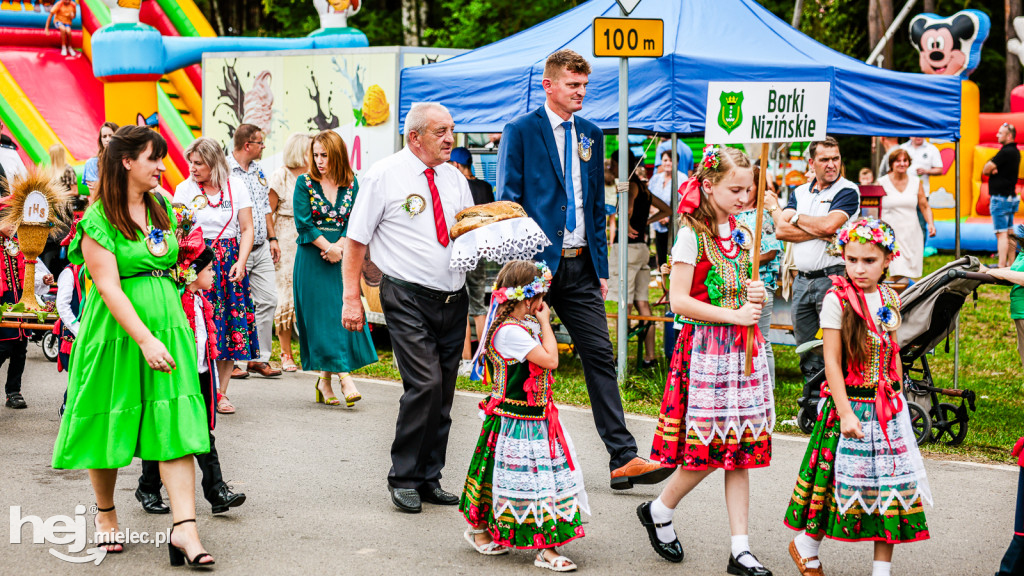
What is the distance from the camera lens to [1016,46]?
22.5 m

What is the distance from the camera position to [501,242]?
5234 millimetres

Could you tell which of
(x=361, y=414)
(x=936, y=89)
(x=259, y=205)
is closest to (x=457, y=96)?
(x=259, y=205)

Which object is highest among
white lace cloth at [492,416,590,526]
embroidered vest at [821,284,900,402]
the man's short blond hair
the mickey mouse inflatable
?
the mickey mouse inflatable

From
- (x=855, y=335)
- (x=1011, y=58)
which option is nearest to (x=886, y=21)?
(x=1011, y=58)

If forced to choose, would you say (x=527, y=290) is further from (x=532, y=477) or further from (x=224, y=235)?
(x=224, y=235)

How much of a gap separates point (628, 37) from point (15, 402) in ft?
16.6

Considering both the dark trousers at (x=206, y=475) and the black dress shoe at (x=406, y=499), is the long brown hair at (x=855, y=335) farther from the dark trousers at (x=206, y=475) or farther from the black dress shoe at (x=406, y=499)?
the dark trousers at (x=206, y=475)

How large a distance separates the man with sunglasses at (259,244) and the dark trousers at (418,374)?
10.6ft

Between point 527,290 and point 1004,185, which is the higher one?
point 1004,185

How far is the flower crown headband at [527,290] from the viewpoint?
4.80 m

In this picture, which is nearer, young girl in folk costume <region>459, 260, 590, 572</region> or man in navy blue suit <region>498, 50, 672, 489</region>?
young girl in folk costume <region>459, 260, 590, 572</region>

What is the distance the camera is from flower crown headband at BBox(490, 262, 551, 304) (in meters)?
4.80

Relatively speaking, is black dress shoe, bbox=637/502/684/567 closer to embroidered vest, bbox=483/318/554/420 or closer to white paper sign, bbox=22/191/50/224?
embroidered vest, bbox=483/318/554/420

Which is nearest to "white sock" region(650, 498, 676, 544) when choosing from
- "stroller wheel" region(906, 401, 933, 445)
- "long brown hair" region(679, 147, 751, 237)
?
"long brown hair" region(679, 147, 751, 237)
